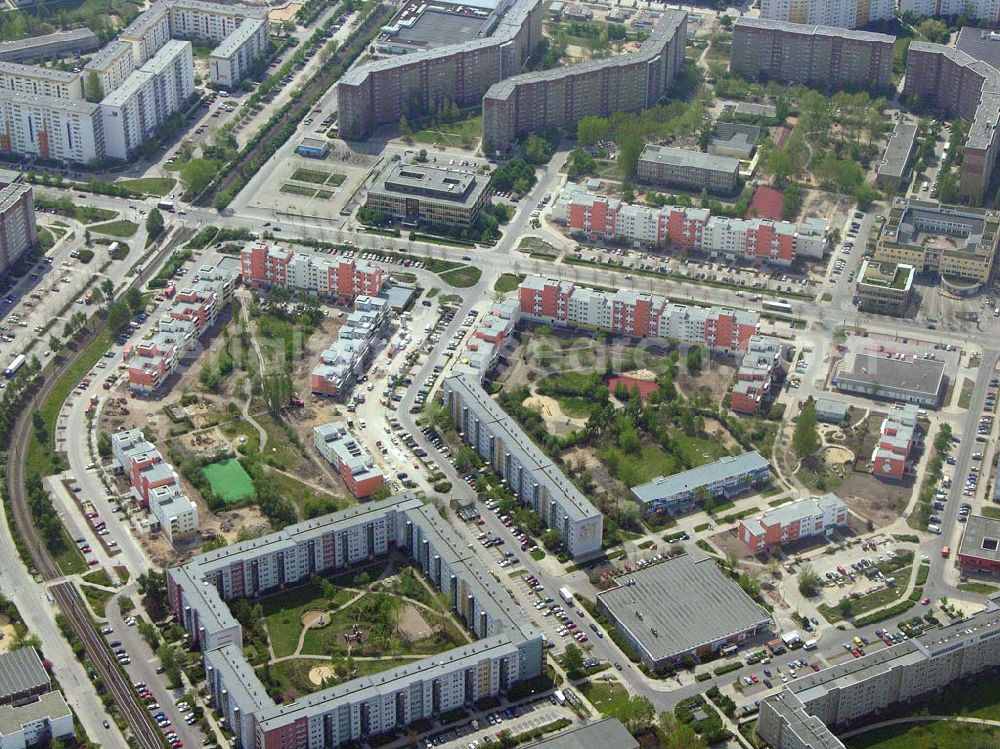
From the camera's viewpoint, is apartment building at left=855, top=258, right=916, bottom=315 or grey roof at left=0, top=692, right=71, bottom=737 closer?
grey roof at left=0, top=692, right=71, bottom=737

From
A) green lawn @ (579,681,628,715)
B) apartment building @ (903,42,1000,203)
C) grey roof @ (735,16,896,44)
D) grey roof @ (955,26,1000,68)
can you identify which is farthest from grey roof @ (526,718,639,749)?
grey roof @ (955,26,1000,68)

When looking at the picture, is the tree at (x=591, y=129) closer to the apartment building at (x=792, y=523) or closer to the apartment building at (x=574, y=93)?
the apartment building at (x=574, y=93)

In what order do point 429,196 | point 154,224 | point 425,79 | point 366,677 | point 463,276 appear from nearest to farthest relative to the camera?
point 366,677 < point 463,276 < point 154,224 < point 429,196 < point 425,79

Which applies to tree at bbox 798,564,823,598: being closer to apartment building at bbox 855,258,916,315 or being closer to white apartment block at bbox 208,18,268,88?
apartment building at bbox 855,258,916,315

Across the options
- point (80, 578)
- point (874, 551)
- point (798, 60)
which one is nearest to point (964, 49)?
point (798, 60)

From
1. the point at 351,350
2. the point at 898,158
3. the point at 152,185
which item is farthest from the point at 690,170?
the point at 152,185

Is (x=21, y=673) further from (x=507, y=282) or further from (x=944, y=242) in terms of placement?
(x=944, y=242)
